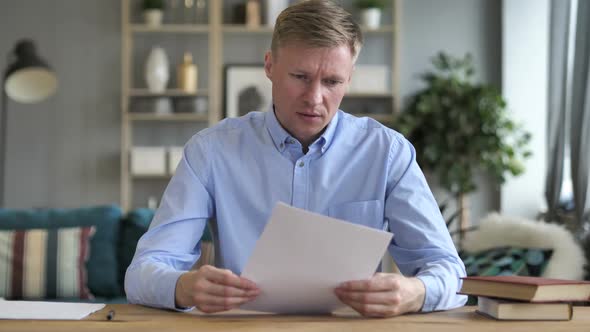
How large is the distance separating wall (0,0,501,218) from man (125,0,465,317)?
4.19m

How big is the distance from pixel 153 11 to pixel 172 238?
14.0ft

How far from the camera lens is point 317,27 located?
165 centimetres

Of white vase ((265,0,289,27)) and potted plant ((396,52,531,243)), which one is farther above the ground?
white vase ((265,0,289,27))

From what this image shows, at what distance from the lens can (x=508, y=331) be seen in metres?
1.31

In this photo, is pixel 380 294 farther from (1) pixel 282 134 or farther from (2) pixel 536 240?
(2) pixel 536 240

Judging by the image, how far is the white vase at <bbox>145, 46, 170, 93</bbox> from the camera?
18.8 feet

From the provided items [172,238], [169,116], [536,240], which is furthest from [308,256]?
[169,116]

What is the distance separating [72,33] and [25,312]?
4.75 meters

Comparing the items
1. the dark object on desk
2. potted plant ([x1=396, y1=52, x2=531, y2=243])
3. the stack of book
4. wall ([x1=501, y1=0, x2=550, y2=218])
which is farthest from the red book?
wall ([x1=501, y1=0, x2=550, y2=218])

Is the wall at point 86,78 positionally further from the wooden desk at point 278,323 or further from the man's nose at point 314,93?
the wooden desk at point 278,323

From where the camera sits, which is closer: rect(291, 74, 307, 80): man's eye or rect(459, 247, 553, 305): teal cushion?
rect(291, 74, 307, 80): man's eye

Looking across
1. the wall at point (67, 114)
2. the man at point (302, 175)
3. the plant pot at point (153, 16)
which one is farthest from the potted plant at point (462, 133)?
the man at point (302, 175)

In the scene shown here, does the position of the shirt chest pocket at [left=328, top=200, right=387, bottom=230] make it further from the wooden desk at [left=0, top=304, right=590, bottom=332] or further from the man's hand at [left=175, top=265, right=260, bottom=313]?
the man's hand at [left=175, top=265, right=260, bottom=313]

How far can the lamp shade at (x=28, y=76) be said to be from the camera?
4617mm
